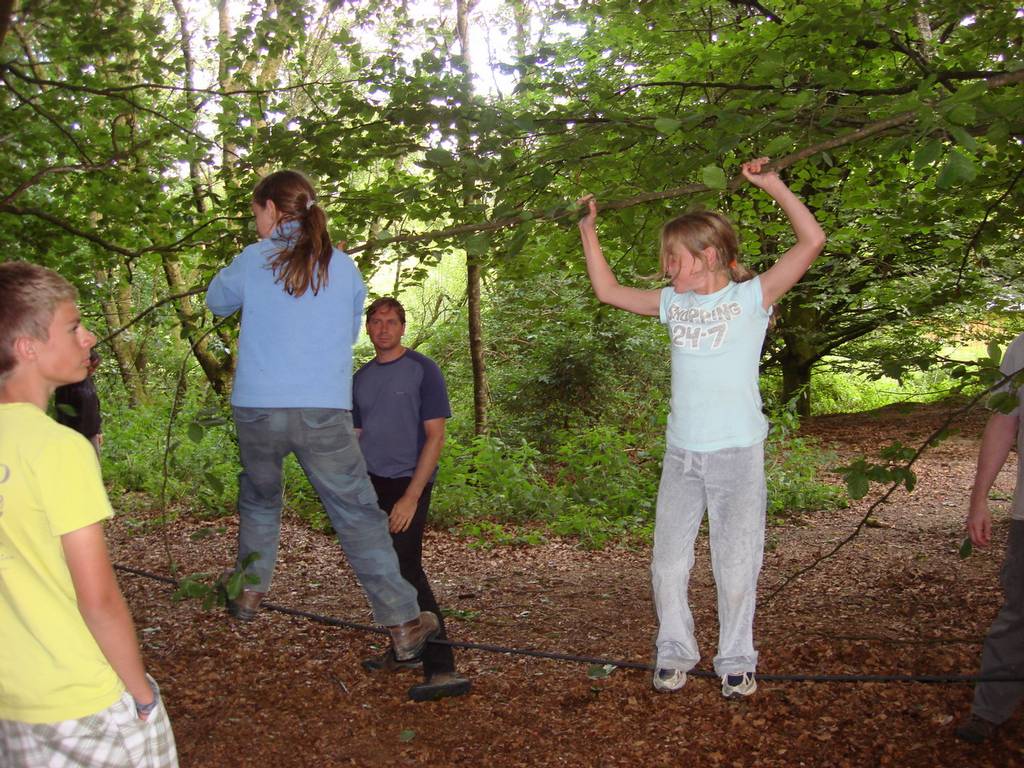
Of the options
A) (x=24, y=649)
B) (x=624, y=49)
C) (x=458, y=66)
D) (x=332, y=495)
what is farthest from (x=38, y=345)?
(x=624, y=49)

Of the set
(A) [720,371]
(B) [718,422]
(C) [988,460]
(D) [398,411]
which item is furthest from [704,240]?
(D) [398,411]

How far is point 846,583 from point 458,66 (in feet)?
15.1

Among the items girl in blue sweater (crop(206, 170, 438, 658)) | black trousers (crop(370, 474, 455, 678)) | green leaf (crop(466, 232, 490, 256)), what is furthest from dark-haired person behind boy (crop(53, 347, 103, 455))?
green leaf (crop(466, 232, 490, 256))

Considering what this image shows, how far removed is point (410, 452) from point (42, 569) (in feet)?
8.16

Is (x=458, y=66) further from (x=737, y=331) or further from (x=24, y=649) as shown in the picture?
(x=24, y=649)

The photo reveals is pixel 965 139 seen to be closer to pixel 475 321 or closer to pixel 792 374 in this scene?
pixel 475 321

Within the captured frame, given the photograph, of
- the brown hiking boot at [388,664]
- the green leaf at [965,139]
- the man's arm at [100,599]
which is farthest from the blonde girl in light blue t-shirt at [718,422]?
the man's arm at [100,599]

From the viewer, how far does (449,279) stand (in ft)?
77.4

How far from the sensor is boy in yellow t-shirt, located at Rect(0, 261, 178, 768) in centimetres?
179

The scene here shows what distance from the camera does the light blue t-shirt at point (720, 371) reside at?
3178mm

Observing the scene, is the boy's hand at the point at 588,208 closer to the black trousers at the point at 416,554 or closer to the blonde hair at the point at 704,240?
the blonde hair at the point at 704,240

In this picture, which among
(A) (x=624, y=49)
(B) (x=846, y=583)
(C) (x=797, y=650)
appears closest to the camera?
(C) (x=797, y=650)

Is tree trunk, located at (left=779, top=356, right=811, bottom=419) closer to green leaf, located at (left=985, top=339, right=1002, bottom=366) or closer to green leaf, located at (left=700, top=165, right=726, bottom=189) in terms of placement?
green leaf, located at (left=985, top=339, right=1002, bottom=366)

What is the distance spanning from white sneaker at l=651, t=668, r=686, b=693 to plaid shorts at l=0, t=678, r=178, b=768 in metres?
2.00
